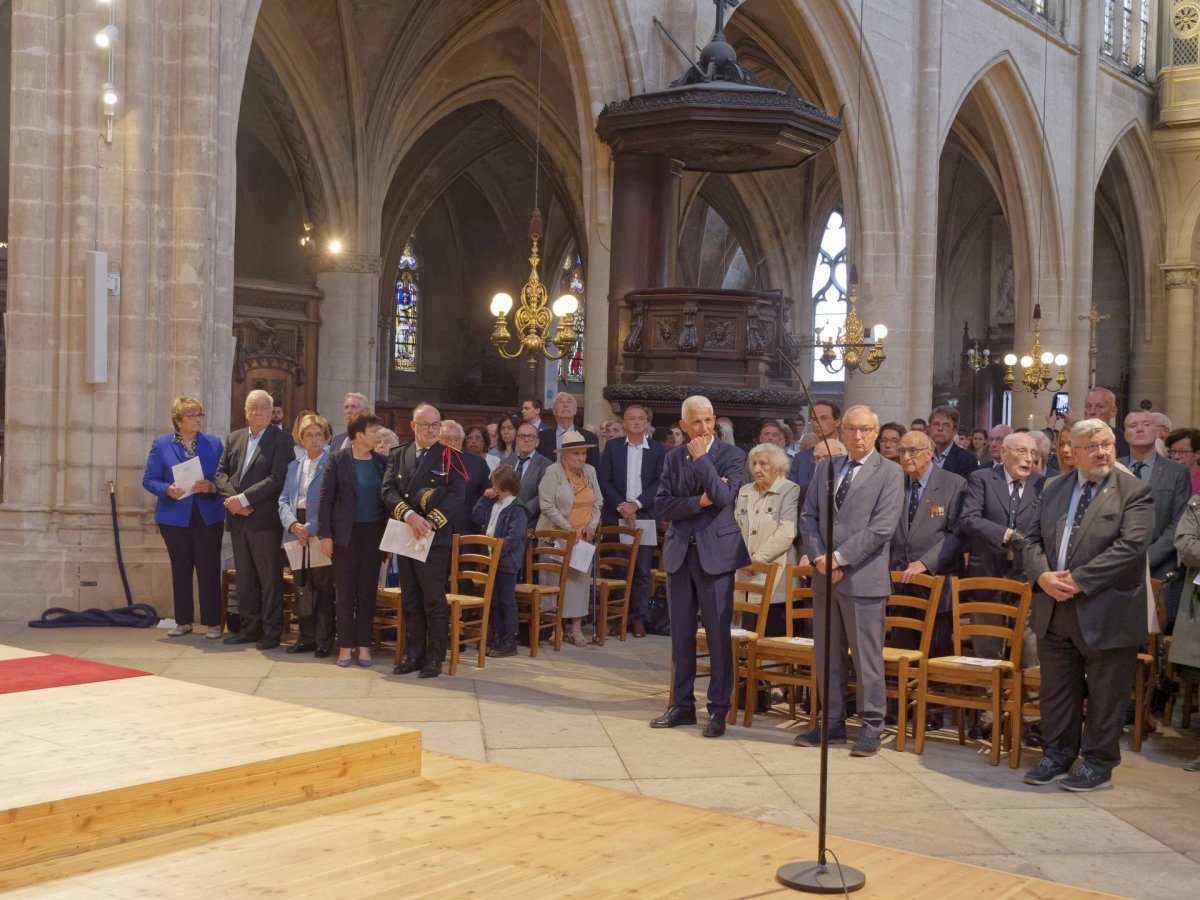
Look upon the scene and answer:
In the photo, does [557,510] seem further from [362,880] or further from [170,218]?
[362,880]

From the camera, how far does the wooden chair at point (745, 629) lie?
274 inches

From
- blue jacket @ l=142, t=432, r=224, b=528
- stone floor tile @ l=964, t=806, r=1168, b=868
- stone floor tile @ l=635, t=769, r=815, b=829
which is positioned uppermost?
blue jacket @ l=142, t=432, r=224, b=528

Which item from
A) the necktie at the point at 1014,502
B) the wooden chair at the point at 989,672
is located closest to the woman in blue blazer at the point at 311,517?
the wooden chair at the point at 989,672

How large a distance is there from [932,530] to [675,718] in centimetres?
171

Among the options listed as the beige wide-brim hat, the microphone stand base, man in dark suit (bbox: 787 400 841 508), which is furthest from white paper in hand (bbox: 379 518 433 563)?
the microphone stand base

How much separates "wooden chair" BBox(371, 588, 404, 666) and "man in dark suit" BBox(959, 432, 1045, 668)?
336cm

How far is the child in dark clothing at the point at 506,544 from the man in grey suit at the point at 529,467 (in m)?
0.55

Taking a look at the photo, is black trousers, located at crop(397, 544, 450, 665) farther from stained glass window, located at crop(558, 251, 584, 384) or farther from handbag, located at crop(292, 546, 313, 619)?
stained glass window, located at crop(558, 251, 584, 384)

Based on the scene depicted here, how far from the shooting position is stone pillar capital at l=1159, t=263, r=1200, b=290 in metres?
26.4

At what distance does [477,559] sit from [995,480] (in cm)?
305

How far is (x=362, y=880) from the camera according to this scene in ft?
12.9

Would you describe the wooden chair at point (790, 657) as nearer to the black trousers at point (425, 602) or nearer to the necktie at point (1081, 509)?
the necktie at point (1081, 509)

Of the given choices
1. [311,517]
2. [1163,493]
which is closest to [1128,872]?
[1163,493]

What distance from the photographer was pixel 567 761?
603cm
